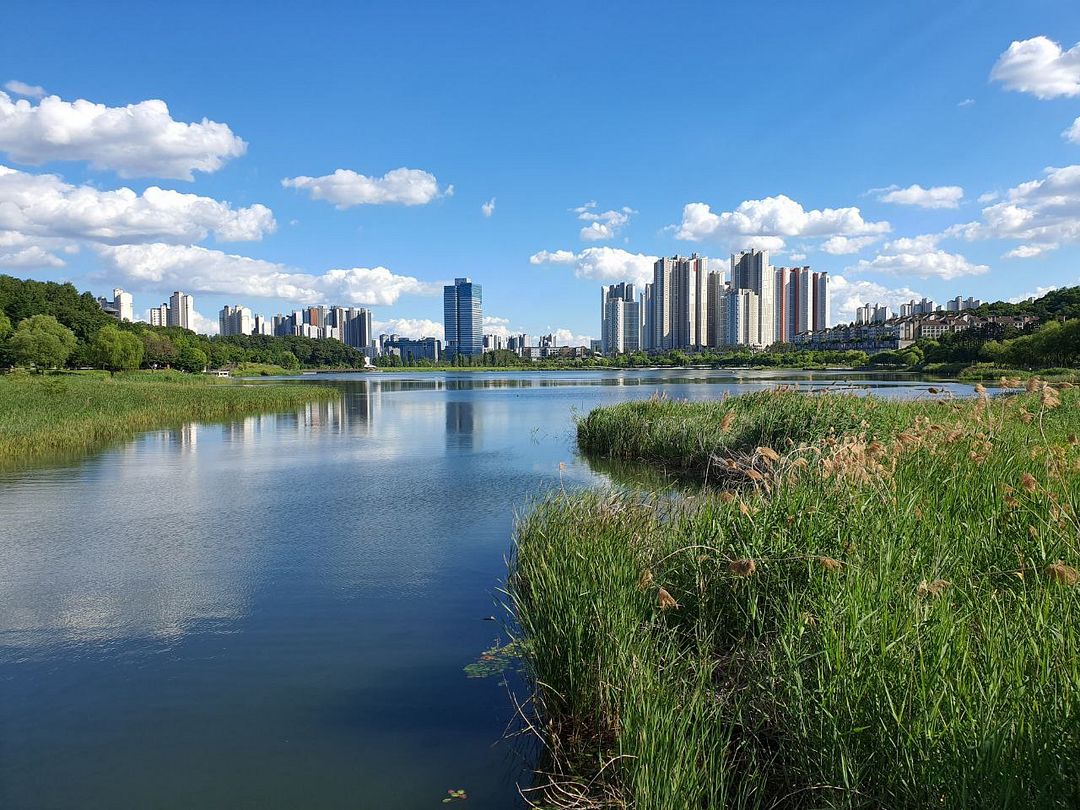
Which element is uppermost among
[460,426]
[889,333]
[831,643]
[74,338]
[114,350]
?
[889,333]

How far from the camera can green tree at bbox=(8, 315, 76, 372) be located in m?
63.8

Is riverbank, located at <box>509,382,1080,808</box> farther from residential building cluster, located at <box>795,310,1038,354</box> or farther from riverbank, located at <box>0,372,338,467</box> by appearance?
residential building cluster, located at <box>795,310,1038,354</box>

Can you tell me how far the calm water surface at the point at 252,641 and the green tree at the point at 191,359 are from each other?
96488 mm

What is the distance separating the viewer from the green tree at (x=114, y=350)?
77.1 m

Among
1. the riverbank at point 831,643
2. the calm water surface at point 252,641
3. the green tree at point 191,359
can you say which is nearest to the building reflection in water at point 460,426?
the calm water surface at point 252,641

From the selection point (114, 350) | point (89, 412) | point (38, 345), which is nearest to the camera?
point (89, 412)

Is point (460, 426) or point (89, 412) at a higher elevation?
point (89, 412)

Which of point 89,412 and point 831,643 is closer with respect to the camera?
point 831,643

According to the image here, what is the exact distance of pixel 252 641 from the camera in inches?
340

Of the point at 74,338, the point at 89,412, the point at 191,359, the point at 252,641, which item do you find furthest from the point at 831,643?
the point at 191,359

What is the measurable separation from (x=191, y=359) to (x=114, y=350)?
31095 millimetres

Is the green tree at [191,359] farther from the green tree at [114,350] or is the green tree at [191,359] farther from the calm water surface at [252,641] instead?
the calm water surface at [252,641]

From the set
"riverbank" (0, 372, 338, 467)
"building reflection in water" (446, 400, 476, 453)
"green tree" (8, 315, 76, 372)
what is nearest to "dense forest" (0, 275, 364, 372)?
"green tree" (8, 315, 76, 372)

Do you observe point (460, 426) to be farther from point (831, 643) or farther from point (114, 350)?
point (114, 350)
